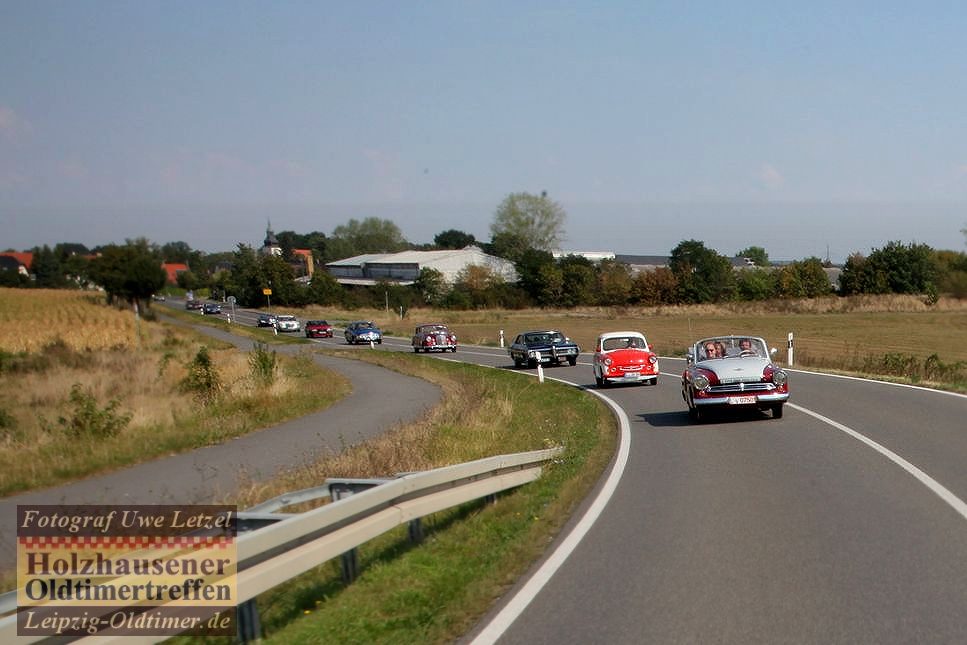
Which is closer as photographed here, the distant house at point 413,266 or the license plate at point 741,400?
the license plate at point 741,400

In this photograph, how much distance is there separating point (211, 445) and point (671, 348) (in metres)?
34.1

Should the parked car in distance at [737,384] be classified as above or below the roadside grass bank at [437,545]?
above

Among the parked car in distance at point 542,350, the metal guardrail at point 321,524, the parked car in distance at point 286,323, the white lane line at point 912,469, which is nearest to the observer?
the metal guardrail at point 321,524

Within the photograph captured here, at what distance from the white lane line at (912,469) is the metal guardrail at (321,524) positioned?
4.46 metres

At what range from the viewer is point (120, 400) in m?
24.9

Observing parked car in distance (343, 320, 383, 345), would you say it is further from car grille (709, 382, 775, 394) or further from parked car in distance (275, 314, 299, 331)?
car grille (709, 382, 775, 394)

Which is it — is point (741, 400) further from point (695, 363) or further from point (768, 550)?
point (768, 550)

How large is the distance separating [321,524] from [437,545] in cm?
259

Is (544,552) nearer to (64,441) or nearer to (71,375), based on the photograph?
(64,441)

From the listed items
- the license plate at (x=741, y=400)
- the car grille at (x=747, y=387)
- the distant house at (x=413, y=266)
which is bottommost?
the license plate at (x=741, y=400)

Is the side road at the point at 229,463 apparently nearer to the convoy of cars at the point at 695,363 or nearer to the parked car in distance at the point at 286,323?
the convoy of cars at the point at 695,363

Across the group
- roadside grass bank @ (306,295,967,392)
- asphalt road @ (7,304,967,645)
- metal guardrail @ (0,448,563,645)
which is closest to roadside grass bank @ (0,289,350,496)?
metal guardrail @ (0,448,563,645)

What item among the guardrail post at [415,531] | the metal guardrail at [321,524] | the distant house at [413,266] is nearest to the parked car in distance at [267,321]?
the distant house at [413,266]

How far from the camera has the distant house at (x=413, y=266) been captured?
12312 cm
